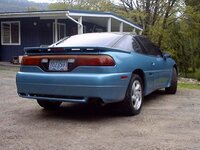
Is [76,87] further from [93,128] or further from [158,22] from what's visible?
[158,22]

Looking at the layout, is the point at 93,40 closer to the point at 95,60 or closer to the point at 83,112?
the point at 95,60

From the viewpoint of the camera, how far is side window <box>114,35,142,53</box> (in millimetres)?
6496

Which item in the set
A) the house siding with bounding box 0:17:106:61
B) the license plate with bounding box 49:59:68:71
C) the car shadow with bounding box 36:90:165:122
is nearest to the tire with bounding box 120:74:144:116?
the car shadow with bounding box 36:90:165:122

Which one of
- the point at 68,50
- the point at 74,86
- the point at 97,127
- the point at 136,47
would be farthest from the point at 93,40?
the point at 97,127

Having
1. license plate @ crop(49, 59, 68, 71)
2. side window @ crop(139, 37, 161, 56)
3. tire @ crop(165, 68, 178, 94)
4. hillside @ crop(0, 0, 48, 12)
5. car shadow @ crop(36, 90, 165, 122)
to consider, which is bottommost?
car shadow @ crop(36, 90, 165, 122)

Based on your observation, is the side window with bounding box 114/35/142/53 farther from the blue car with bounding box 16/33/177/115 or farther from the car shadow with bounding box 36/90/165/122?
the car shadow with bounding box 36/90/165/122

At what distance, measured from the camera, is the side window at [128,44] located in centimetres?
650

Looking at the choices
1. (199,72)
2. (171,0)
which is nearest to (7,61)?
(199,72)

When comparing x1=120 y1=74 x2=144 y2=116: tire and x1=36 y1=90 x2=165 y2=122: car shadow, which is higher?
x1=120 y1=74 x2=144 y2=116: tire

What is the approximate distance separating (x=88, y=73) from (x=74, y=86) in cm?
29

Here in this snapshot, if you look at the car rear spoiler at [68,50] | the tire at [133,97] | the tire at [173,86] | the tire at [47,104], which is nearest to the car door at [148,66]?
the tire at [133,97]

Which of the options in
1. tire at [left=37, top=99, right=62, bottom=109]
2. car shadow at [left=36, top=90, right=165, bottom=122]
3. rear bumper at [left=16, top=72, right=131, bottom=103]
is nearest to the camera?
rear bumper at [left=16, top=72, right=131, bottom=103]

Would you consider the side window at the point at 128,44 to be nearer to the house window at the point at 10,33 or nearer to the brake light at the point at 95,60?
the brake light at the point at 95,60

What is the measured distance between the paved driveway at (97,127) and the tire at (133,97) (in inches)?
5.4
